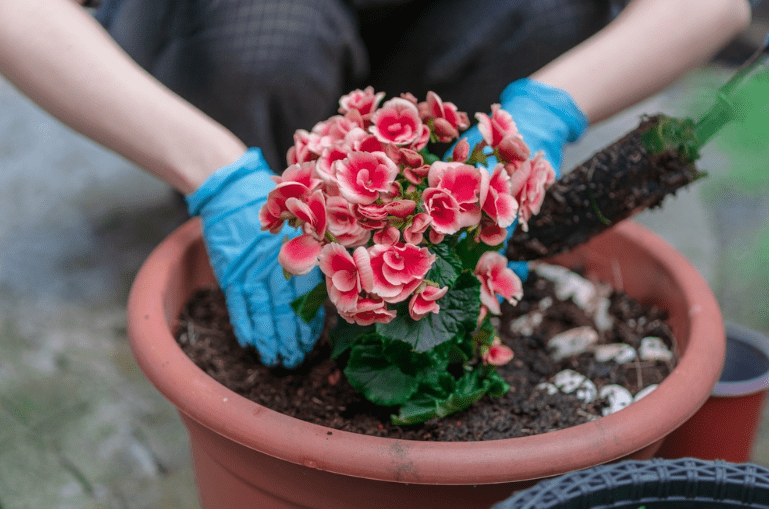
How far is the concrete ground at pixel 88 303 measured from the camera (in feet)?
4.06

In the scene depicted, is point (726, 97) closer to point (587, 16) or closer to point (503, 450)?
point (503, 450)

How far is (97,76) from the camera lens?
3.33 feet

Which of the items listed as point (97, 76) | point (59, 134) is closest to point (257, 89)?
point (97, 76)

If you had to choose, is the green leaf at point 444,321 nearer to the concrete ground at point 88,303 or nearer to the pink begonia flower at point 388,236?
the pink begonia flower at point 388,236

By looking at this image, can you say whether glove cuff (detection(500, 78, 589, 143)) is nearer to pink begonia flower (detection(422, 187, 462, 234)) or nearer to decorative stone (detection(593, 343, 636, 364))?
decorative stone (detection(593, 343, 636, 364))

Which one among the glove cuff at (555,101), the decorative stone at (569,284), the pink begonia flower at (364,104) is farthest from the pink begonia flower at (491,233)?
the decorative stone at (569,284)

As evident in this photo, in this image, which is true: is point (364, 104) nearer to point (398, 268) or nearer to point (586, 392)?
point (398, 268)

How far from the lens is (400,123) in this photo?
0.72m

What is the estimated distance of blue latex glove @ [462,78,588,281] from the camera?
105cm

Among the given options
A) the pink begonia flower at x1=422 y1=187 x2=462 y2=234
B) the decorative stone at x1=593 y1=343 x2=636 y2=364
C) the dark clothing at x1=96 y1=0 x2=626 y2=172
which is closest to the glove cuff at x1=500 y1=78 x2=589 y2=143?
the dark clothing at x1=96 y1=0 x2=626 y2=172

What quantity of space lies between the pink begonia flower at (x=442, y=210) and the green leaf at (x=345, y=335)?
9.8 inches

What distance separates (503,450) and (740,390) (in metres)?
0.60

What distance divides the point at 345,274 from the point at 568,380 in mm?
537

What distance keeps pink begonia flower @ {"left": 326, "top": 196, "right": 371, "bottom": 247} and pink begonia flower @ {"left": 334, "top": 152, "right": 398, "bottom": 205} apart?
29 mm
